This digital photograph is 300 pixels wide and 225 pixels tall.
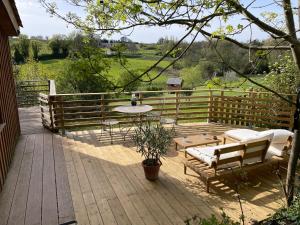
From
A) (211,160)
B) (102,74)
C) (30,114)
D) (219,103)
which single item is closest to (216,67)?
(102,74)

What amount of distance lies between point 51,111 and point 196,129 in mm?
3863

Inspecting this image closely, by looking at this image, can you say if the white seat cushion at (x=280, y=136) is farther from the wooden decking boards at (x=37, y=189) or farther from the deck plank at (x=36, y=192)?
the deck plank at (x=36, y=192)

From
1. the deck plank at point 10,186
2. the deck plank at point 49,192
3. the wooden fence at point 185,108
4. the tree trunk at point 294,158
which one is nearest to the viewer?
the tree trunk at point 294,158

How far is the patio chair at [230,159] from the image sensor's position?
13.0 feet

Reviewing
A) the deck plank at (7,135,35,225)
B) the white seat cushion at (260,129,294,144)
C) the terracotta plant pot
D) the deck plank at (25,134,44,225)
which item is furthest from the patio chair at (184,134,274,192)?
the deck plank at (7,135,35,225)

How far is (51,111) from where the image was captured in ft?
21.7

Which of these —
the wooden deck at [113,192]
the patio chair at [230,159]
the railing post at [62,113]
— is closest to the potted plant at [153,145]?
the wooden deck at [113,192]

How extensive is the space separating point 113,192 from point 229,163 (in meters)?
1.85

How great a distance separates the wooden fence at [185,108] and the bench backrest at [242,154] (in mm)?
2627

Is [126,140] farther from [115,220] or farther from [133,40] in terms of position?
[133,40]

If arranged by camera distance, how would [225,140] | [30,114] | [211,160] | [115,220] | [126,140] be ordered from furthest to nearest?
[30,114]
[126,140]
[225,140]
[211,160]
[115,220]

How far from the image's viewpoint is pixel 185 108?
804 centimetres

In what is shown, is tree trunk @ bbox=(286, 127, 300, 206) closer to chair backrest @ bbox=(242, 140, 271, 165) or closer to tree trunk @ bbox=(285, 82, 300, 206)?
tree trunk @ bbox=(285, 82, 300, 206)

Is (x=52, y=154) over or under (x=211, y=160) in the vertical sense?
under
